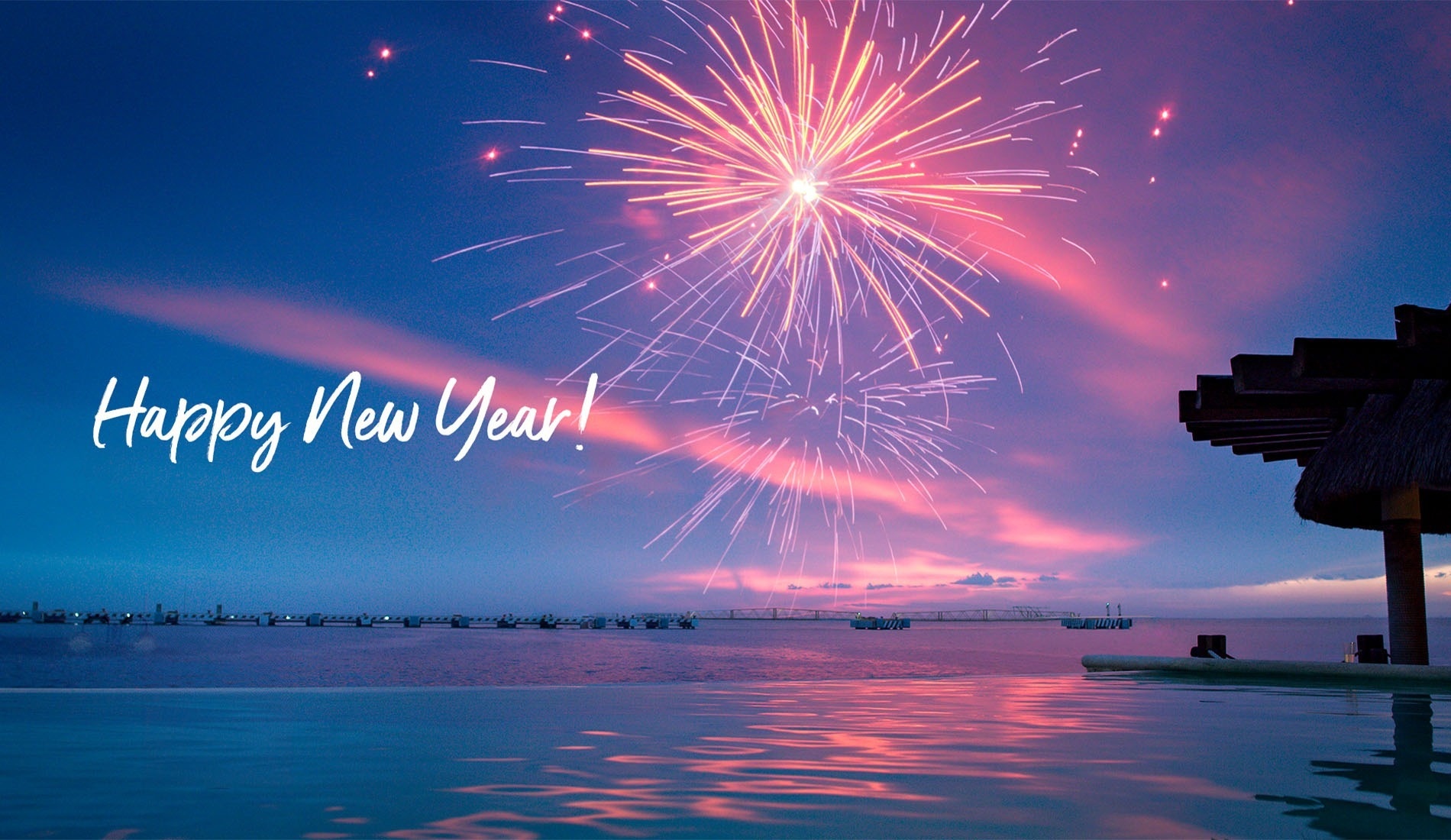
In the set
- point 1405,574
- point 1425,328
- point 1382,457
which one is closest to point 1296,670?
point 1405,574

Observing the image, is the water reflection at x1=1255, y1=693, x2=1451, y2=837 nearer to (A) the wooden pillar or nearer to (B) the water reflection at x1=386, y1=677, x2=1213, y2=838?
(B) the water reflection at x1=386, y1=677, x2=1213, y2=838

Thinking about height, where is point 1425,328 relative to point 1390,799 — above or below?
above

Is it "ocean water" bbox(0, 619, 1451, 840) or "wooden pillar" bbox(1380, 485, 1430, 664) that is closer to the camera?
"ocean water" bbox(0, 619, 1451, 840)

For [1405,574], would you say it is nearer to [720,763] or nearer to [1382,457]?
[1382,457]

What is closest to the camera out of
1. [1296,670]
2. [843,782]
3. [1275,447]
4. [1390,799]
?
[1390,799]

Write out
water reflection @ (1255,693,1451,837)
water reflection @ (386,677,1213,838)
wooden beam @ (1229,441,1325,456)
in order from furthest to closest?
wooden beam @ (1229,441,1325,456) < water reflection @ (386,677,1213,838) < water reflection @ (1255,693,1451,837)

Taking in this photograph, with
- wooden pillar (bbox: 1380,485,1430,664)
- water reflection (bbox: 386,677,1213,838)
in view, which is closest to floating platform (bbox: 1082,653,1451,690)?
wooden pillar (bbox: 1380,485,1430,664)
